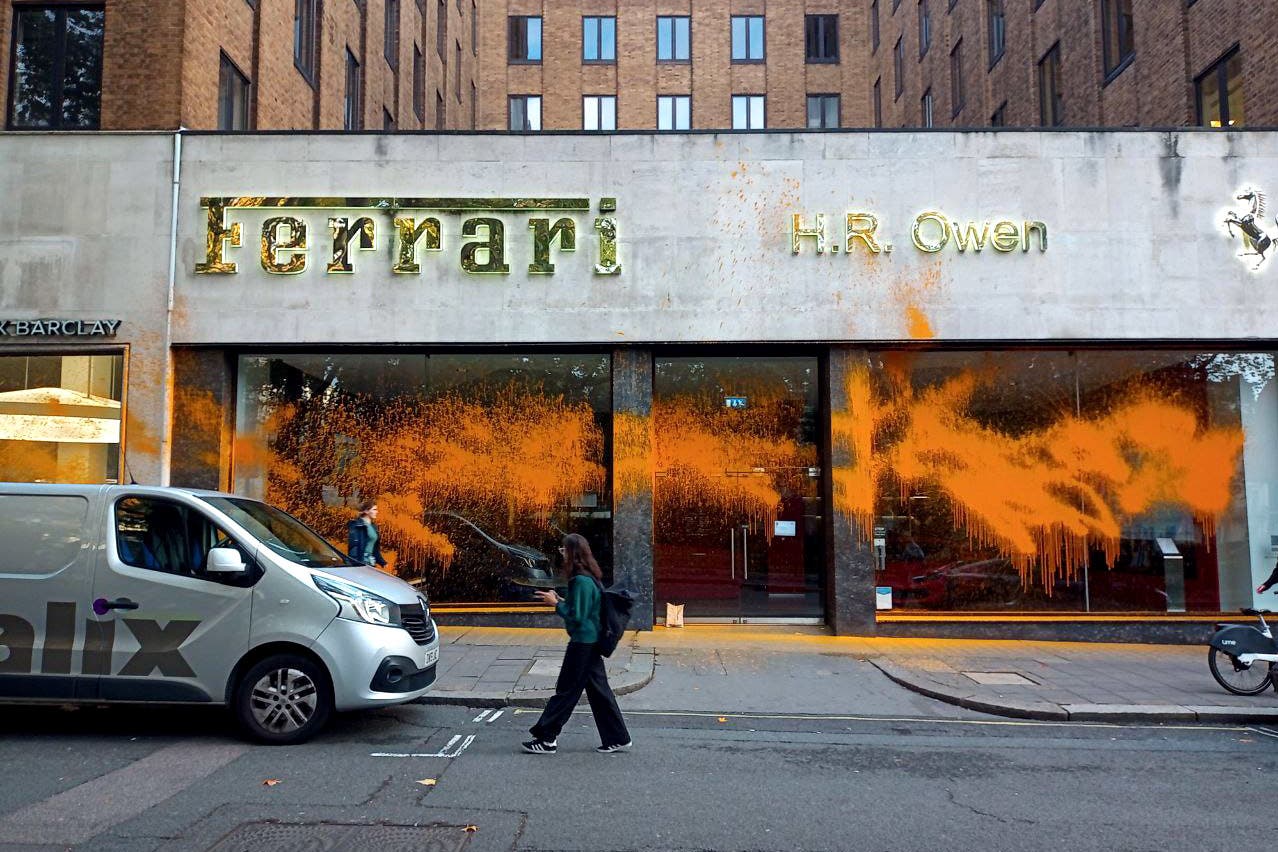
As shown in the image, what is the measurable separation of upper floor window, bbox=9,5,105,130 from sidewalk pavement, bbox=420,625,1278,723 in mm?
8885

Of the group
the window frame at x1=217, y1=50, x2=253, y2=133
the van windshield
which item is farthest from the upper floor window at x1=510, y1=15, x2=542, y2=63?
the van windshield

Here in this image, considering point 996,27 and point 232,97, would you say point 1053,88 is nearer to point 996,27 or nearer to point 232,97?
point 996,27

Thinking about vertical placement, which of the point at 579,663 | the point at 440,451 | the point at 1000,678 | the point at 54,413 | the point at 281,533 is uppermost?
the point at 54,413

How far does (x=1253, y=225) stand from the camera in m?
11.9

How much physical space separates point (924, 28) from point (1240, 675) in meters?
23.5

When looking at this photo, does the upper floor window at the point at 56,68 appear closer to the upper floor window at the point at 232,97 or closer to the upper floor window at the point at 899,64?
the upper floor window at the point at 232,97

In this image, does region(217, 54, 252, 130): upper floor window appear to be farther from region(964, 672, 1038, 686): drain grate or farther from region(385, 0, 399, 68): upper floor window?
region(964, 672, 1038, 686): drain grate

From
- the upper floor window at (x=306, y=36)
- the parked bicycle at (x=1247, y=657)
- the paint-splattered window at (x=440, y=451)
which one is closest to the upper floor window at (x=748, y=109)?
the upper floor window at (x=306, y=36)

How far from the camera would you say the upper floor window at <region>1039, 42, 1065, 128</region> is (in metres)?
19.8

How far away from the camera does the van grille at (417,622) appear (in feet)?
22.9

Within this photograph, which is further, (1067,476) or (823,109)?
(823,109)

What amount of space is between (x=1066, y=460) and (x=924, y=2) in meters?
20.1

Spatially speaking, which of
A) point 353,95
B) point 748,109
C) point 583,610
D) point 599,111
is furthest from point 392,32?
point 583,610

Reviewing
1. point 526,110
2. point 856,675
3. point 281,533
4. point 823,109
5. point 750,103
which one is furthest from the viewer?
point 526,110
